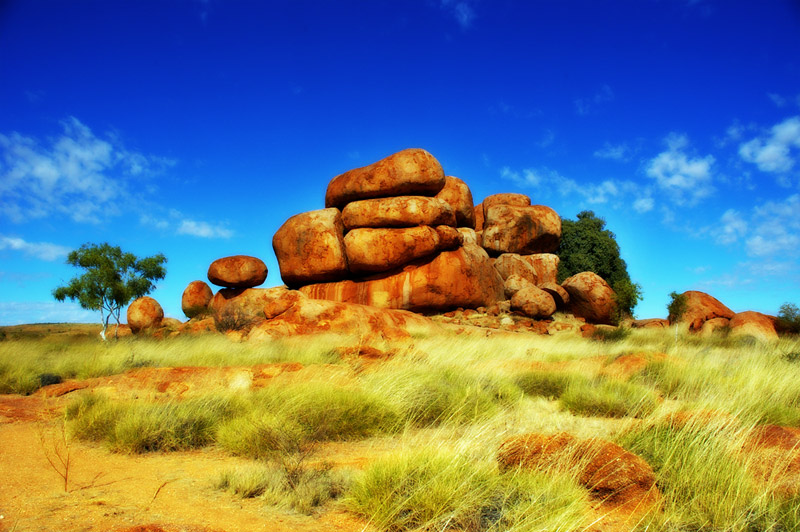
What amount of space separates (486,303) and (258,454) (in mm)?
20751

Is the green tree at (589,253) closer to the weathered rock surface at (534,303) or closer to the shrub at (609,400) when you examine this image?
the weathered rock surface at (534,303)

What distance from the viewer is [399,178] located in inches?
950

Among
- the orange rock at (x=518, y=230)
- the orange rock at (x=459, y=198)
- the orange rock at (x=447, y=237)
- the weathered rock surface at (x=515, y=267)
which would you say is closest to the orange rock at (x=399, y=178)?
the orange rock at (x=447, y=237)

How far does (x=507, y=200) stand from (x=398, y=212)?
11042 mm

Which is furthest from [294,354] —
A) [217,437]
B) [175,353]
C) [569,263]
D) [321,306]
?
[569,263]

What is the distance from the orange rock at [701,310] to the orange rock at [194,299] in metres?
23.2

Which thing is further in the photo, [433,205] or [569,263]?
[569,263]

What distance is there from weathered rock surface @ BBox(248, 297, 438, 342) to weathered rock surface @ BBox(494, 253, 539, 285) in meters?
12.9

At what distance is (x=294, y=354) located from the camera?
1106cm

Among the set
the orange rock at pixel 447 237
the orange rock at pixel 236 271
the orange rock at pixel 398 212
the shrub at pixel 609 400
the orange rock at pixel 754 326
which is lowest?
the shrub at pixel 609 400

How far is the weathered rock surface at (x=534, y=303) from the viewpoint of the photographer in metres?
23.6

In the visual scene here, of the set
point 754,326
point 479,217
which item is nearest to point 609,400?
point 754,326

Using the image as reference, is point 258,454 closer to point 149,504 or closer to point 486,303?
point 149,504

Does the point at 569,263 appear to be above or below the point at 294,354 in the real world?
above
